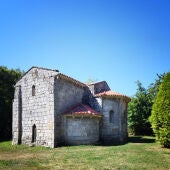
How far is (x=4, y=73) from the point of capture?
35.0 metres

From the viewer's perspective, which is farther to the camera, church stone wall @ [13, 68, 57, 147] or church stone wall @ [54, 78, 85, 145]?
church stone wall @ [13, 68, 57, 147]

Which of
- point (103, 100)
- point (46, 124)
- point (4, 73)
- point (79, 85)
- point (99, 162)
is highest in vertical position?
point (4, 73)

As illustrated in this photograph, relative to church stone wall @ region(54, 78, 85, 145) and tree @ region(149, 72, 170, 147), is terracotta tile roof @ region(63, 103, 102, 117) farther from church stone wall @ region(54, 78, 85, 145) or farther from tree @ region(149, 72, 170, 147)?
tree @ region(149, 72, 170, 147)

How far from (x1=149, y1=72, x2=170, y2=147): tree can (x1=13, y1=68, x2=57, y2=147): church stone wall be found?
8560mm

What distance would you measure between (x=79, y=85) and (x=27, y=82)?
517 centimetres

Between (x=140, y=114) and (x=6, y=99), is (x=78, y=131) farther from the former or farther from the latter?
(x=6, y=99)

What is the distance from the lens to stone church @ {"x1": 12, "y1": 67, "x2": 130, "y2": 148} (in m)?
21.5

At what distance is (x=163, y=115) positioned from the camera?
17141mm

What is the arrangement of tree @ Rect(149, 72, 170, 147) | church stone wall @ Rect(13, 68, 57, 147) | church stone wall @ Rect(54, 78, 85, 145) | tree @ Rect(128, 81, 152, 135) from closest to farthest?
tree @ Rect(149, 72, 170, 147), church stone wall @ Rect(54, 78, 85, 145), church stone wall @ Rect(13, 68, 57, 147), tree @ Rect(128, 81, 152, 135)

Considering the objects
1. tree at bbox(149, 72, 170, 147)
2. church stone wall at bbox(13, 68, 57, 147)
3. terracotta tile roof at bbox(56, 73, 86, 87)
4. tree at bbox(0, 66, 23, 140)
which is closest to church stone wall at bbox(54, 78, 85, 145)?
terracotta tile roof at bbox(56, 73, 86, 87)

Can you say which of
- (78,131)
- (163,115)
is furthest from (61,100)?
(163,115)

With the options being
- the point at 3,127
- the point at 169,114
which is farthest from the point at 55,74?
the point at 3,127

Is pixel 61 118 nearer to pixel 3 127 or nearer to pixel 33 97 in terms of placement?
pixel 33 97

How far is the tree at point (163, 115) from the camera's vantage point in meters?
16.9
